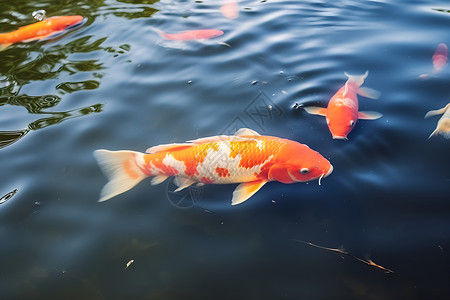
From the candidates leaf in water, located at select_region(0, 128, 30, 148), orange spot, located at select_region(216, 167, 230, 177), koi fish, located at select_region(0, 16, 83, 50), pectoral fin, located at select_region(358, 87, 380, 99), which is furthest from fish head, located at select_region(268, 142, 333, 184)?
koi fish, located at select_region(0, 16, 83, 50)

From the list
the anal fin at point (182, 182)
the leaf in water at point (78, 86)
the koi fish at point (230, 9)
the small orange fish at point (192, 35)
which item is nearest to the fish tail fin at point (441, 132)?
the anal fin at point (182, 182)

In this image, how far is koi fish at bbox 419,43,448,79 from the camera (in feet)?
12.8

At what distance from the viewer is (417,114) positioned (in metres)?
3.36

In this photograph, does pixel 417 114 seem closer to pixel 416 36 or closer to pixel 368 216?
pixel 368 216

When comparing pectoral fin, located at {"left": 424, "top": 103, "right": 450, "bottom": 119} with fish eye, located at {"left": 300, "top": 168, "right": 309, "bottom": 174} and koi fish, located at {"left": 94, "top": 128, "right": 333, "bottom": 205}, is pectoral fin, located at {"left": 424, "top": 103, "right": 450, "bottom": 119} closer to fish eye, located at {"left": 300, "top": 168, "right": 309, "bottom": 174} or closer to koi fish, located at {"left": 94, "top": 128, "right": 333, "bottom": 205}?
koi fish, located at {"left": 94, "top": 128, "right": 333, "bottom": 205}

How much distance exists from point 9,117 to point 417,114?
164 inches

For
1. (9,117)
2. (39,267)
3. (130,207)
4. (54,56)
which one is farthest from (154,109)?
(54,56)

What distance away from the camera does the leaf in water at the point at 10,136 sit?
3.50m

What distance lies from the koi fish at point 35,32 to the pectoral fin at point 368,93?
462 centimetres

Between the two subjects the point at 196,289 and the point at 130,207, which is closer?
the point at 196,289

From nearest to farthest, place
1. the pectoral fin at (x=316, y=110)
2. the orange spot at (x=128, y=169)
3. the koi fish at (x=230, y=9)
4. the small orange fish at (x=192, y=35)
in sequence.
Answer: the orange spot at (x=128, y=169) → the pectoral fin at (x=316, y=110) → the small orange fish at (x=192, y=35) → the koi fish at (x=230, y=9)

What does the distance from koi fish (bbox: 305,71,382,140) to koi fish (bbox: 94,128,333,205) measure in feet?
1.49

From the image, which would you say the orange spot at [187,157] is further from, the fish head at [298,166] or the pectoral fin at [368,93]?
the pectoral fin at [368,93]

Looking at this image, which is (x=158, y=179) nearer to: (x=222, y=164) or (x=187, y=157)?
(x=187, y=157)
